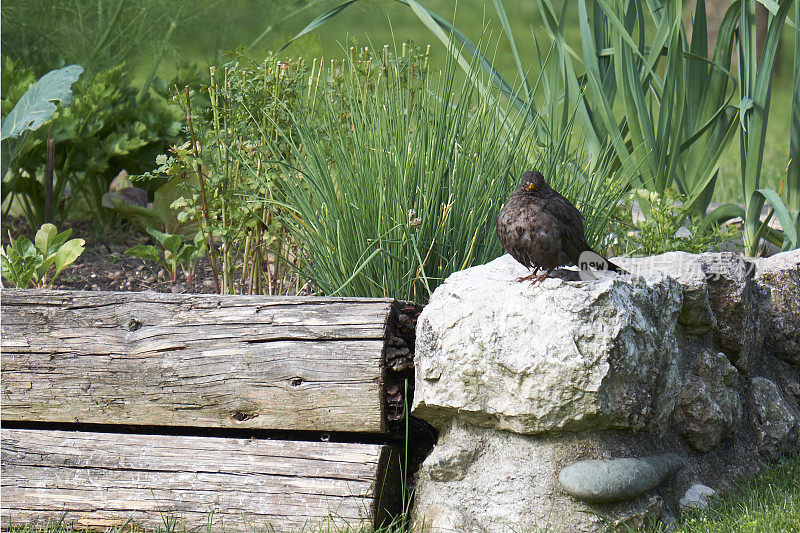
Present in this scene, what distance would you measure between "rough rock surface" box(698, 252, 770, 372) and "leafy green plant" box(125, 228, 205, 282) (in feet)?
6.06

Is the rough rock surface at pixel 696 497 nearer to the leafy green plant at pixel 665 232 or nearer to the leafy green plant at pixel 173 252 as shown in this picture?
the leafy green plant at pixel 665 232

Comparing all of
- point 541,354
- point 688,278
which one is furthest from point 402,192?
point 688,278

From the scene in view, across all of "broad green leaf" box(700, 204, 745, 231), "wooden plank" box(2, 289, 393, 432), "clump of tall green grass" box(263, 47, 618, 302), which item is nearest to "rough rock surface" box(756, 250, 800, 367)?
"broad green leaf" box(700, 204, 745, 231)

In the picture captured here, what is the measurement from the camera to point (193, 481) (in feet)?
6.83

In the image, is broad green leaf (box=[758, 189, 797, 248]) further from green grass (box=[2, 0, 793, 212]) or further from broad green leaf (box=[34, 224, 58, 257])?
broad green leaf (box=[34, 224, 58, 257])

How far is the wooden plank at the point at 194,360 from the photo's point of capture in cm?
206

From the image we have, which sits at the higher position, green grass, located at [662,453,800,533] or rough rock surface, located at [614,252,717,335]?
rough rock surface, located at [614,252,717,335]

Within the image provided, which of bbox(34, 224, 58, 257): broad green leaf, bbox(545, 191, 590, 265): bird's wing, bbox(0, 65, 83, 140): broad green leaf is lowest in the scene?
bbox(34, 224, 58, 257): broad green leaf

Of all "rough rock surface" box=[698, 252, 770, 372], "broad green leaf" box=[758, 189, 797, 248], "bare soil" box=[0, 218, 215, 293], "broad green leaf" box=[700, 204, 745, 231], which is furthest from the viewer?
"broad green leaf" box=[700, 204, 745, 231]

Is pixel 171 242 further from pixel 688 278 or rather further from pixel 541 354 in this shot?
pixel 688 278

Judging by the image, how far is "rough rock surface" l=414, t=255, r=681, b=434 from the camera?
6.11 ft

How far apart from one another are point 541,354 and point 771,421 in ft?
3.47

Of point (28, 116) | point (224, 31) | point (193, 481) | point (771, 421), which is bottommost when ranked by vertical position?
point (771, 421)

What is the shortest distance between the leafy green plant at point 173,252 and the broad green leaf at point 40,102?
0.57m
